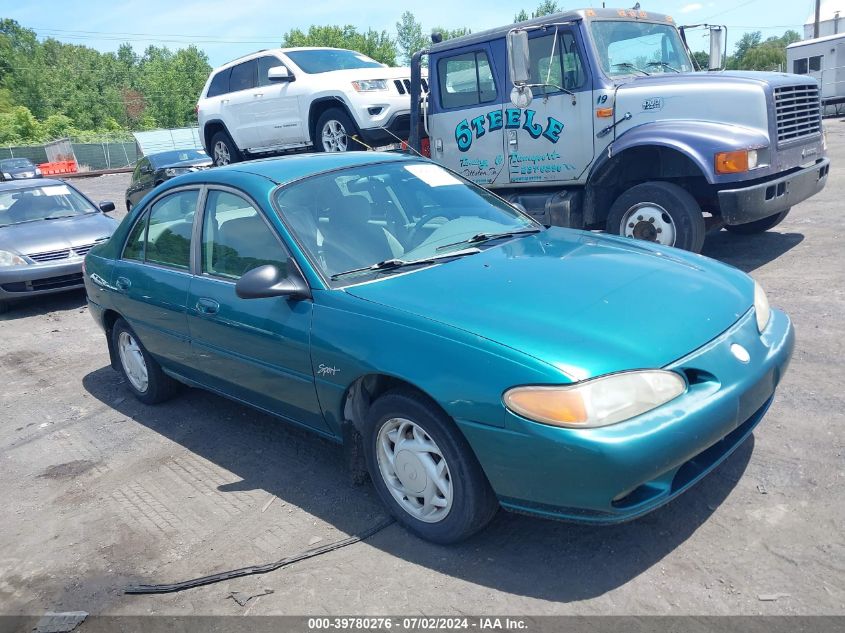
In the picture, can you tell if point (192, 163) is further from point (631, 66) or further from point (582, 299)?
point (582, 299)

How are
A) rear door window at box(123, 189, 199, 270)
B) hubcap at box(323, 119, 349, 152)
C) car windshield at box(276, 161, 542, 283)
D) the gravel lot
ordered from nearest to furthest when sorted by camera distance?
the gravel lot, car windshield at box(276, 161, 542, 283), rear door window at box(123, 189, 199, 270), hubcap at box(323, 119, 349, 152)

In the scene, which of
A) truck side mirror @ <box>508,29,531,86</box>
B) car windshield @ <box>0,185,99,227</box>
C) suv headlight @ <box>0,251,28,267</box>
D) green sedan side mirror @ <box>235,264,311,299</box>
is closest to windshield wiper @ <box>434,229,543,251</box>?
green sedan side mirror @ <box>235,264,311,299</box>

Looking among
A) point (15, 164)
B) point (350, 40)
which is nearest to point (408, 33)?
point (350, 40)

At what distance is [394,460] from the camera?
3.29 metres

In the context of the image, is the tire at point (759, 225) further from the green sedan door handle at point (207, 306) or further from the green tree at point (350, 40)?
the green tree at point (350, 40)

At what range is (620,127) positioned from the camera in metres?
7.13

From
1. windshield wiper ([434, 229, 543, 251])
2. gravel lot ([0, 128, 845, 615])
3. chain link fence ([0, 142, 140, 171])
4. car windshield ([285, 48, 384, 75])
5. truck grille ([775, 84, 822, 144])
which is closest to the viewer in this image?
gravel lot ([0, 128, 845, 615])

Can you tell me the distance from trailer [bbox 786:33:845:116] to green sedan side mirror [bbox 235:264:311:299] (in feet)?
88.5

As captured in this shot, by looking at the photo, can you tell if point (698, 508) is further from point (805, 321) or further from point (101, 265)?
point (101, 265)

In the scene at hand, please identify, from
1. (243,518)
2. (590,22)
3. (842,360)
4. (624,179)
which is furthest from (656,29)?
(243,518)

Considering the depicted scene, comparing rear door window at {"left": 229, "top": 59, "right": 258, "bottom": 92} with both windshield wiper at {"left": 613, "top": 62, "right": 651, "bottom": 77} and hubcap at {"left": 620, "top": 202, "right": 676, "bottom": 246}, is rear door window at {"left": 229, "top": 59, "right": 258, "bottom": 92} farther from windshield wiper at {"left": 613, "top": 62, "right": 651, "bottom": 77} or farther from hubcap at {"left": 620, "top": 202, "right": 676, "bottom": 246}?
hubcap at {"left": 620, "top": 202, "right": 676, "bottom": 246}

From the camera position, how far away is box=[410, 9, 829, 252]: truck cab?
655cm

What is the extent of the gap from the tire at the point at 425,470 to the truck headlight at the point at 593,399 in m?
0.37

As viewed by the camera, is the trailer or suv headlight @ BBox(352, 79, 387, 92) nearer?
suv headlight @ BBox(352, 79, 387, 92)
